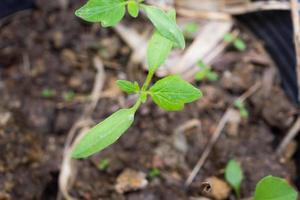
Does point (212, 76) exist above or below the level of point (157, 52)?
below

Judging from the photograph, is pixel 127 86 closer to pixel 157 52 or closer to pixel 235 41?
pixel 157 52

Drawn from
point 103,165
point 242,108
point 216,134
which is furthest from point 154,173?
point 242,108

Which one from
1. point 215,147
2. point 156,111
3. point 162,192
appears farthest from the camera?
point 156,111

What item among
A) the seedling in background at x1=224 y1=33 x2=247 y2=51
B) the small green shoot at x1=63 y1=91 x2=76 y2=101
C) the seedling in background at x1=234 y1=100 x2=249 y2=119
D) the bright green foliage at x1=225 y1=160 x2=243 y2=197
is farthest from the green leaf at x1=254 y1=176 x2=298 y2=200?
the small green shoot at x1=63 y1=91 x2=76 y2=101

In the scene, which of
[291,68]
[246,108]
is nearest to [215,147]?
[246,108]

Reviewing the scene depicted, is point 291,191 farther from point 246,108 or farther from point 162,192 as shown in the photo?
point 246,108

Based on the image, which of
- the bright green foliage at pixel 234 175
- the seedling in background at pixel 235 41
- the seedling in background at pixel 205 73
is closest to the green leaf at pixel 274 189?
the bright green foliage at pixel 234 175
